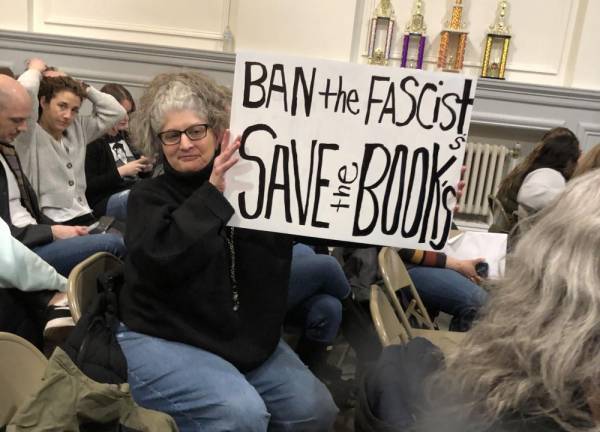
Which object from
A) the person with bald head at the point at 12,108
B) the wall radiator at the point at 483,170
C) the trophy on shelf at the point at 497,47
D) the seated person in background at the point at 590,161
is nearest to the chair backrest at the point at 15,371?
the person with bald head at the point at 12,108

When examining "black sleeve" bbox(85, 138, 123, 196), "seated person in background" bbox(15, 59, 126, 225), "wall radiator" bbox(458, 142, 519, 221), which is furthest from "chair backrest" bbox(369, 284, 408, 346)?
"wall radiator" bbox(458, 142, 519, 221)

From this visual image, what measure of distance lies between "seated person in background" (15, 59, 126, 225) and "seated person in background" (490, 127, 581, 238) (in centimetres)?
231

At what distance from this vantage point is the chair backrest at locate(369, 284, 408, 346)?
60.3 inches

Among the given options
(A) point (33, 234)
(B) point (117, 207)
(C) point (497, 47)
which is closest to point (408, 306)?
(A) point (33, 234)

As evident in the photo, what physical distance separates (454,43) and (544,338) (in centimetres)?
431

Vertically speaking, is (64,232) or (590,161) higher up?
(590,161)

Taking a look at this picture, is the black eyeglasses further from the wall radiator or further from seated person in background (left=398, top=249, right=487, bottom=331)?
the wall radiator

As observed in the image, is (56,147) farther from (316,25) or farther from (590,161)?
(316,25)

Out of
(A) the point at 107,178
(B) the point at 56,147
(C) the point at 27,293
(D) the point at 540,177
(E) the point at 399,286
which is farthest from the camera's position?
(A) the point at 107,178

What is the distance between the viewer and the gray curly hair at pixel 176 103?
147cm

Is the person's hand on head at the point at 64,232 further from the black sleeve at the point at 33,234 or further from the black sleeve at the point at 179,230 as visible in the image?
the black sleeve at the point at 179,230

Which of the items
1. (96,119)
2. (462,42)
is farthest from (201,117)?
(462,42)

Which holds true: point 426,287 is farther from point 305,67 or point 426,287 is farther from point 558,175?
point 305,67

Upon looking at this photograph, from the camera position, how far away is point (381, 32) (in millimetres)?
4594
